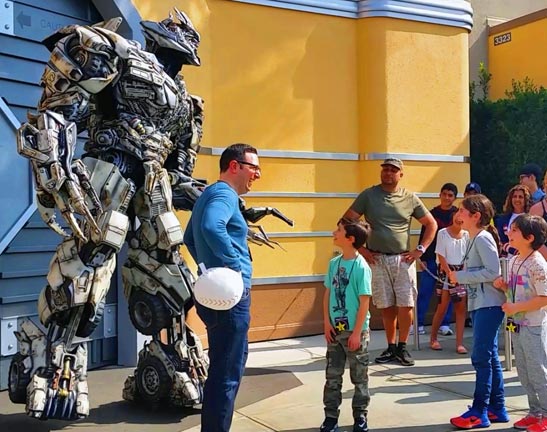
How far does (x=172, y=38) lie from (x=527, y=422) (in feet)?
10.9

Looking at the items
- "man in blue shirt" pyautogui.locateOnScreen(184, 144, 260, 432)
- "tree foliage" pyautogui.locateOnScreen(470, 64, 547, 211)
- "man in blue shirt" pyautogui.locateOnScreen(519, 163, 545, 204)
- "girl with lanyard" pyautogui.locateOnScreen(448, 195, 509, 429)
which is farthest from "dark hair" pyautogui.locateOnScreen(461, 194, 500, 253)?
"tree foliage" pyautogui.locateOnScreen(470, 64, 547, 211)

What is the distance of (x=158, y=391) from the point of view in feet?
14.7

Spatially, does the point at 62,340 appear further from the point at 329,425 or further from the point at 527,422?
the point at 527,422

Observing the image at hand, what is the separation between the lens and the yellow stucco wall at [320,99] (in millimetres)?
6914

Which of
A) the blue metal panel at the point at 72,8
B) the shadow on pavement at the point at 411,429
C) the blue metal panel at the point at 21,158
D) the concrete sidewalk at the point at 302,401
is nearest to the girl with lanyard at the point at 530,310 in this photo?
the concrete sidewalk at the point at 302,401

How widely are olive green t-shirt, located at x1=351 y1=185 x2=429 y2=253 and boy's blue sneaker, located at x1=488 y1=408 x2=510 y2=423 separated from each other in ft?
6.37

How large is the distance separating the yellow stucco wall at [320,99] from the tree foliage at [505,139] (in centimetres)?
177

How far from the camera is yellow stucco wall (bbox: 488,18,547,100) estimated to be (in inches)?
444

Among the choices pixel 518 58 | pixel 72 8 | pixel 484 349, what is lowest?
pixel 484 349

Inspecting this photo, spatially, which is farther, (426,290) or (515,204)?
A: (426,290)

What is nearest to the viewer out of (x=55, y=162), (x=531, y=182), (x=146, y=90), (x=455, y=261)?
(x=55, y=162)

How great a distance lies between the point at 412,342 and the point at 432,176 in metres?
2.07

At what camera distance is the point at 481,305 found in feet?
13.5

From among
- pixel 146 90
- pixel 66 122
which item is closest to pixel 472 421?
pixel 146 90
